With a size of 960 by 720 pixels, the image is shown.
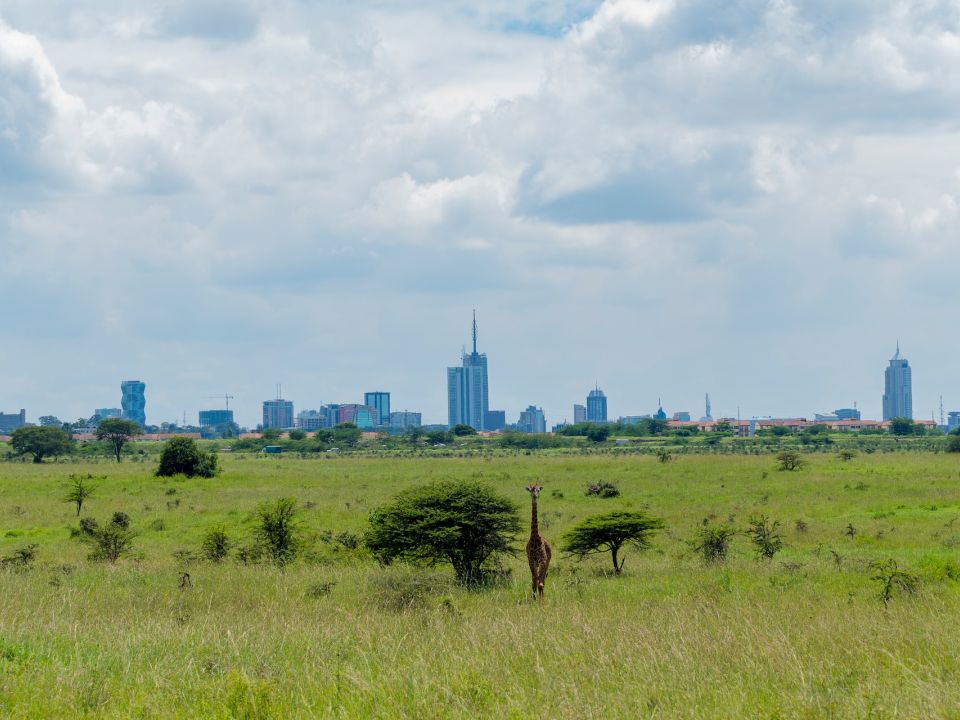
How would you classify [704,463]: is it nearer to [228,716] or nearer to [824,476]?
[824,476]

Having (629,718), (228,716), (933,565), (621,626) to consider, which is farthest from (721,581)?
(228,716)

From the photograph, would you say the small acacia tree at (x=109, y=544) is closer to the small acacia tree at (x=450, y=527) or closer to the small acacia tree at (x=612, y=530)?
the small acacia tree at (x=450, y=527)

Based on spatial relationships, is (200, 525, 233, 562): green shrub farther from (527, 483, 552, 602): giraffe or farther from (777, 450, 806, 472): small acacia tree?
(777, 450, 806, 472): small acacia tree

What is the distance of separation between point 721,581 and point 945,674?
9360mm

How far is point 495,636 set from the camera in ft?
33.9

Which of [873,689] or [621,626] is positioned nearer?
[873,689]

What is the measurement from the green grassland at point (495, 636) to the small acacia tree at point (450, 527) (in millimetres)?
650

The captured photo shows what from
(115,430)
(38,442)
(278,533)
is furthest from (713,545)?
(38,442)

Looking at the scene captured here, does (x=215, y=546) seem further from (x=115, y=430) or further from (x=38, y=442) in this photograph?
(x=38, y=442)

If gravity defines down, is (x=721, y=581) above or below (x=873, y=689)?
below

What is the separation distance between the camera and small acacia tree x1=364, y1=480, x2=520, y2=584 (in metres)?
19.2

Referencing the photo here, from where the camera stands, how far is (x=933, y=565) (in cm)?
1755

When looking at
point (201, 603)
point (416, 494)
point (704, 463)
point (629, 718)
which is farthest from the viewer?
point (704, 463)

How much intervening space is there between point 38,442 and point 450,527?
298 ft
